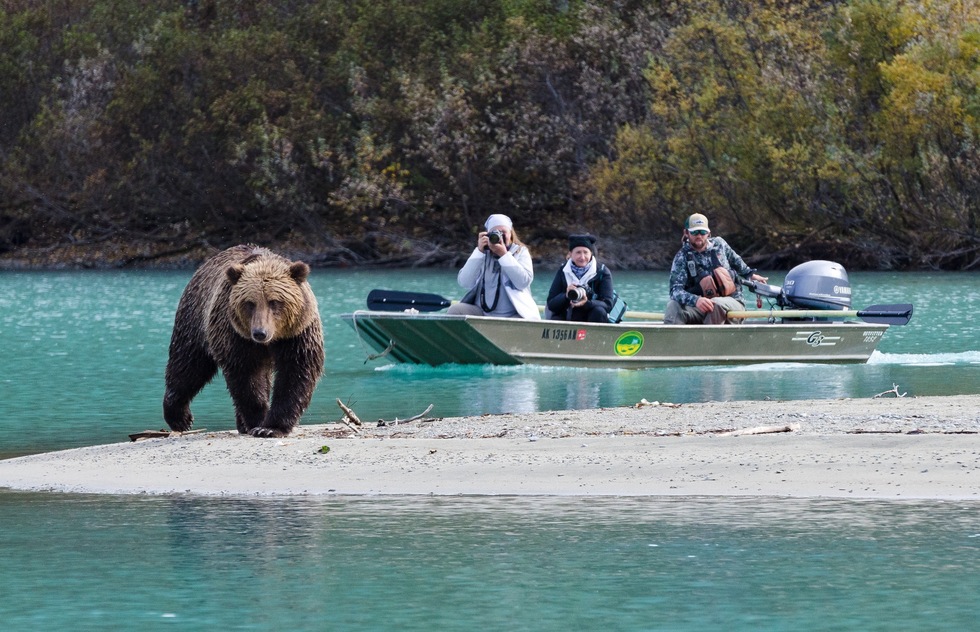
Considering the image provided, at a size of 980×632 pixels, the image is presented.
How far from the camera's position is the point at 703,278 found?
1736cm

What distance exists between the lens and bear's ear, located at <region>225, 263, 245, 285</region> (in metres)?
10.6

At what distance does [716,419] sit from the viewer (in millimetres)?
11555

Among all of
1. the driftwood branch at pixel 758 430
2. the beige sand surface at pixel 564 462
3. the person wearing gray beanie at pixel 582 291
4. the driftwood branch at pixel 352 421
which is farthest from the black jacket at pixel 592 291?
the driftwood branch at pixel 758 430

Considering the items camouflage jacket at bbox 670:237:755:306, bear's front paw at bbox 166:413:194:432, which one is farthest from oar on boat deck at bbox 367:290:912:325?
bear's front paw at bbox 166:413:194:432

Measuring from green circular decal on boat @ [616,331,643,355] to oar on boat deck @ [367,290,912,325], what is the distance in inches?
34.6

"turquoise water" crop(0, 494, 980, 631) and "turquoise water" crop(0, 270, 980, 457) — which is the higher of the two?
"turquoise water" crop(0, 494, 980, 631)

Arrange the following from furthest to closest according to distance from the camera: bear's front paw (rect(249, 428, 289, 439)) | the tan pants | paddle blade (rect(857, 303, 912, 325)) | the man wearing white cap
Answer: paddle blade (rect(857, 303, 912, 325)) < the tan pants < the man wearing white cap < bear's front paw (rect(249, 428, 289, 439))

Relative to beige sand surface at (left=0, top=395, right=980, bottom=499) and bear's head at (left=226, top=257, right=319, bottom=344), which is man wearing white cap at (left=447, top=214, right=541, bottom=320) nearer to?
beige sand surface at (left=0, top=395, right=980, bottom=499)

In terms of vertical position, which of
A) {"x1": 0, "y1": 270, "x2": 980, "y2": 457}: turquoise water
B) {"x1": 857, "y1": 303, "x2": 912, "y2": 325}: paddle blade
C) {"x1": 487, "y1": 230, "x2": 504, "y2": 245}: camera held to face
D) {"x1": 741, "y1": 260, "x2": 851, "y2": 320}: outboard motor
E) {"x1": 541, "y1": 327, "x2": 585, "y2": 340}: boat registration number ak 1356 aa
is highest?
{"x1": 487, "y1": 230, "x2": 504, "y2": 245}: camera held to face

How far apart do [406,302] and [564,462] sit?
9677 millimetres

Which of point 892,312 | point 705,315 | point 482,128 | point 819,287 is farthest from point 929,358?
point 482,128

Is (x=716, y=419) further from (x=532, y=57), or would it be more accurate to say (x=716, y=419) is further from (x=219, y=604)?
(x=532, y=57)

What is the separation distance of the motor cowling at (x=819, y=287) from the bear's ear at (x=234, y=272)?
9044 mm

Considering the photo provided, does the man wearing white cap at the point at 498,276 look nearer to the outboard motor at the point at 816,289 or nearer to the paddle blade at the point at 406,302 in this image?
the paddle blade at the point at 406,302
